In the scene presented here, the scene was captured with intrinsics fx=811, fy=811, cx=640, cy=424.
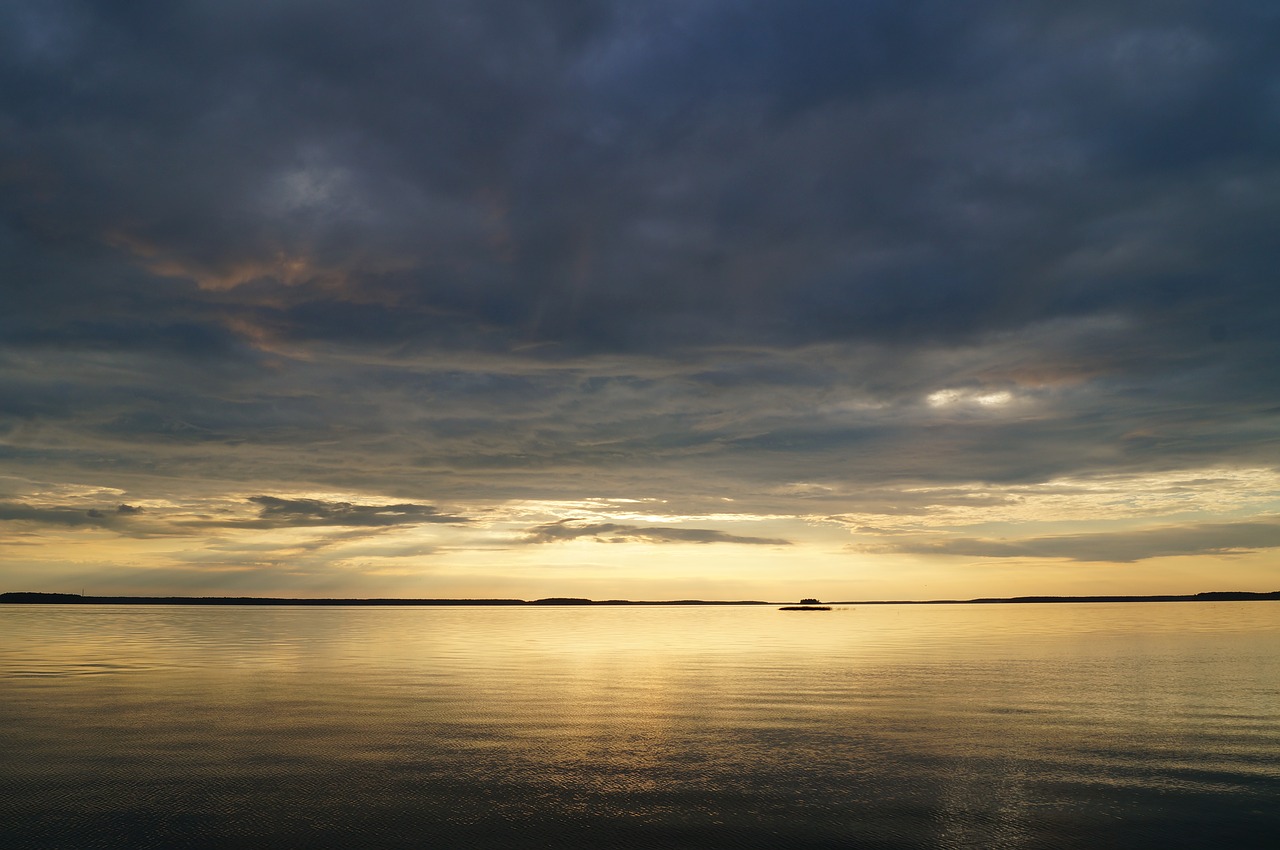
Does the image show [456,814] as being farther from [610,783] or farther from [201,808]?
[201,808]

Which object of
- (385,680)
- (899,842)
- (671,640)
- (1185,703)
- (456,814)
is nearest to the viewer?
(899,842)

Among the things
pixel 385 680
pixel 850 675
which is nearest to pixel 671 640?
pixel 850 675

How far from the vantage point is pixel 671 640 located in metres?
82.2

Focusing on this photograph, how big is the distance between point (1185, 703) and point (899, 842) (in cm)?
2547

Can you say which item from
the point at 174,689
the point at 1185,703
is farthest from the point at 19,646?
the point at 1185,703

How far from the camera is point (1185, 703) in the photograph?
3331 centimetres

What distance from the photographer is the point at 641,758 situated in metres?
22.6

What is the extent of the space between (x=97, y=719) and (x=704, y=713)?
21610 millimetres

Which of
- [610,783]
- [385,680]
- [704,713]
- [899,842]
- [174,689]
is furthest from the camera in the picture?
[385,680]

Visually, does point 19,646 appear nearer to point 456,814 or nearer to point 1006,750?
point 456,814

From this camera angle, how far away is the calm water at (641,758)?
16094 millimetres

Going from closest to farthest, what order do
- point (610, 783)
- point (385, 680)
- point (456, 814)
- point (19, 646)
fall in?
point (456, 814)
point (610, 783)
point (385, 680)
point (19, 646)

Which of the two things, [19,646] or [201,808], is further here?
[19,646]

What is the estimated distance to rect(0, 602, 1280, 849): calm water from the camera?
16094 mm
